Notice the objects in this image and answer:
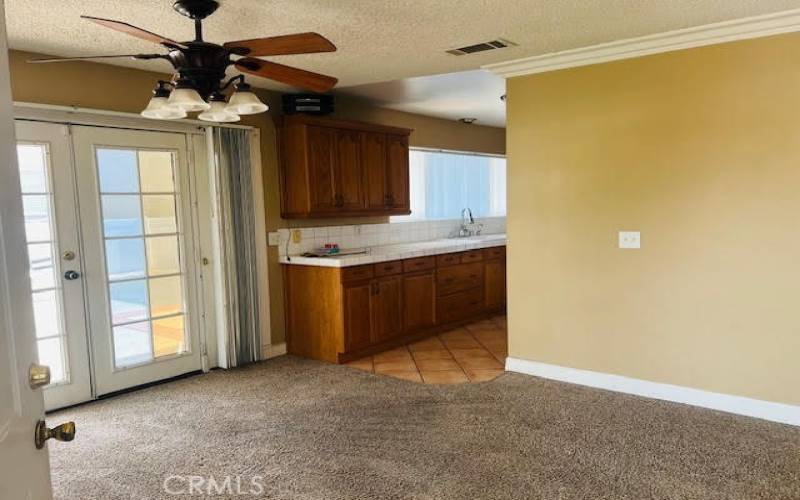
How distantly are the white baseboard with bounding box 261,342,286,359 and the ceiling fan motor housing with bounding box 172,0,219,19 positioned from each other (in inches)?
120

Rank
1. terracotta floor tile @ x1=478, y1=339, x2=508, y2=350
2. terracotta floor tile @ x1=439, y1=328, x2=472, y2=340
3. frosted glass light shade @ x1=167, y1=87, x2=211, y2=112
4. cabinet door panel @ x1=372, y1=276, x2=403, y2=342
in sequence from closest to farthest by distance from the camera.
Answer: frosted glass light shade @ x1=167, y1=87, x2=211, y2=112, cabinet door panel @ x1=372, y1=276, x2=403, y2=342, terracotta floor tile @ x1=478, y1=339, x2=508, y2=350, terracotta floor tile @ x1=439, y1=328, x2=472, y2=340

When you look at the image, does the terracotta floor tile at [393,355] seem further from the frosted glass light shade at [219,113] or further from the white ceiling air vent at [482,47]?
the frosted glass light shade at [219,113]

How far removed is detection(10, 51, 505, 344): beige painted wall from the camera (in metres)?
3.44

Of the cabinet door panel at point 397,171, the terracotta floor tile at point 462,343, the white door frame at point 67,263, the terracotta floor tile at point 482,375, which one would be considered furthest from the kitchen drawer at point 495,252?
the white door frame at point 67,263

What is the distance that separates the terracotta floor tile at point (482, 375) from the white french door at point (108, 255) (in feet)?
7.43

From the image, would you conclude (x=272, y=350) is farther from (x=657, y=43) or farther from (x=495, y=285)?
(x=657, y=43)

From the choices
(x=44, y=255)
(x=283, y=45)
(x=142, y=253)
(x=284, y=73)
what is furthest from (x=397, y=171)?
(x=283, y=45)

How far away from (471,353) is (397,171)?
208 cm

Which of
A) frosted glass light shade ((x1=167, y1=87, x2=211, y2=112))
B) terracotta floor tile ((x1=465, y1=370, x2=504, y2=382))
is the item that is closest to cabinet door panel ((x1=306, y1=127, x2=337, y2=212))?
terracotta floor tile ((x1=465, y1=370, x2=504, y2=382))

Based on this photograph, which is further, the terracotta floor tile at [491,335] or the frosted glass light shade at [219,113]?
the terracotta floor tile at [491,335]

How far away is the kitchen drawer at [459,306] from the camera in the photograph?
18.1ft

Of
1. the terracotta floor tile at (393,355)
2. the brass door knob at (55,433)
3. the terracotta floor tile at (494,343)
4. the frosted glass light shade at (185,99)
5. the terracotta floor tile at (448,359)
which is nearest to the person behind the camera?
the brass door knob at (55,433)

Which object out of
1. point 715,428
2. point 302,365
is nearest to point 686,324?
point 715,428

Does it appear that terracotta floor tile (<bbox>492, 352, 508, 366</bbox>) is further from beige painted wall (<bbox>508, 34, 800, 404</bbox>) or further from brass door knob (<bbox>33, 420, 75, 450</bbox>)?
brass door knob (<bbox>33, 420, 75, 450</bbox>)
